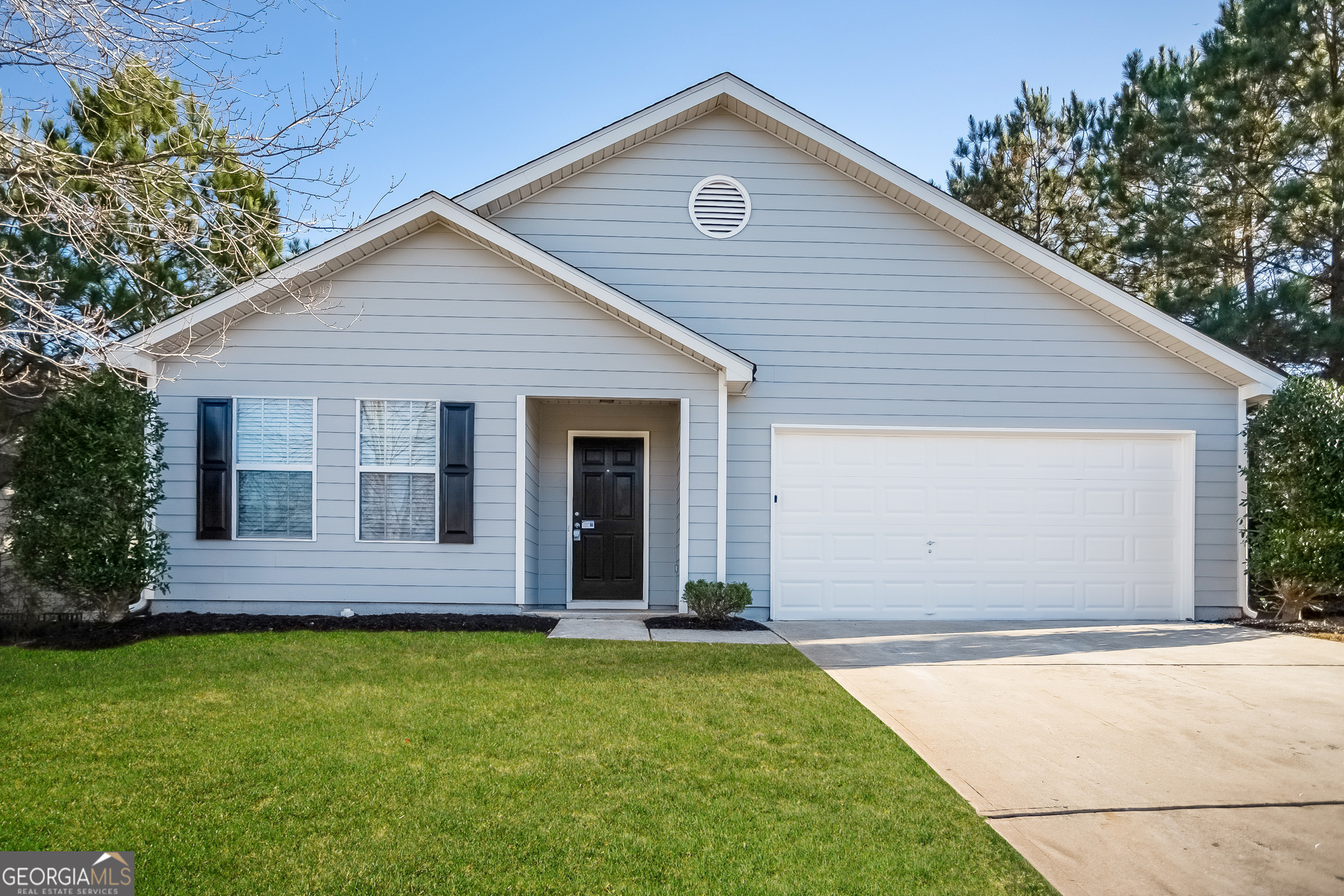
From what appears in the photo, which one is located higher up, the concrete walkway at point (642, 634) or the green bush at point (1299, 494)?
the green bush at point (1299, 494)

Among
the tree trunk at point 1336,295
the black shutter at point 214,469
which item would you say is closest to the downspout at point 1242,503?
the tree trunk at point 1336,295

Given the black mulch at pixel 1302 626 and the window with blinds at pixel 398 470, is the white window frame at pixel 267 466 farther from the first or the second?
the black mulch at pixel 1302 626

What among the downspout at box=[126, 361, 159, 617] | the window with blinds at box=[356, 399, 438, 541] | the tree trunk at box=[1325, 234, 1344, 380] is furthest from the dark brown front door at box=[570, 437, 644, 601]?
the tree trunk at box=[1325, 234, 1344, 380]

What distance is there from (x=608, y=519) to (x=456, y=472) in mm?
2433

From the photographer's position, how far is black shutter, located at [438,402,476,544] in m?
9.16

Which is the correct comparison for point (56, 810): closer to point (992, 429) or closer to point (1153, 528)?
point (992, 429)

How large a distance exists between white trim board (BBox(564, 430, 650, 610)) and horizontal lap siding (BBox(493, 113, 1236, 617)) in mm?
1625

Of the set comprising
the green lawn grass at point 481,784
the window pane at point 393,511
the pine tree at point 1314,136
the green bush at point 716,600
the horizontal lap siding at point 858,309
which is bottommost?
the green lawn grass at point 481,784

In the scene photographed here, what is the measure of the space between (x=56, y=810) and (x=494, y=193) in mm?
7777

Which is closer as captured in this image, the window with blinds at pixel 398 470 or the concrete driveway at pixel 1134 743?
the concrete driveway at pixel 1134 743

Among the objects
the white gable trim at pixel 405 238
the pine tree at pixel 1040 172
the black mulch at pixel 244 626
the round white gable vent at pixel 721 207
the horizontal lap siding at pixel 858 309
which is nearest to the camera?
the black mulch at pixel 244 626

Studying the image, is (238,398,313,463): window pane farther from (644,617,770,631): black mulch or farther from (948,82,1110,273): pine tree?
(948,82,1110,273): pine tree

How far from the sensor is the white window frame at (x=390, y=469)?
9211 mm

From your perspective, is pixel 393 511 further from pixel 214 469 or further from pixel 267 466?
pixel 214 469
